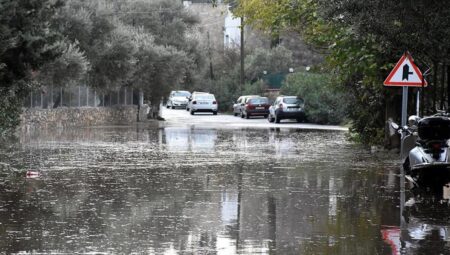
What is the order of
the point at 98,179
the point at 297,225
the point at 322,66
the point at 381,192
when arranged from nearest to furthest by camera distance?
the point at 297,225, the point at 381,192, the point at 98,179, the point at 322,66

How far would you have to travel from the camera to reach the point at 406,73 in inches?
643

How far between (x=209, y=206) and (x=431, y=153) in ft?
12.0

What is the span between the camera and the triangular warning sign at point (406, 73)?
16.2 meters

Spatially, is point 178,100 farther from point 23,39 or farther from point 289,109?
point 23,39

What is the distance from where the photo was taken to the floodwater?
8.87m

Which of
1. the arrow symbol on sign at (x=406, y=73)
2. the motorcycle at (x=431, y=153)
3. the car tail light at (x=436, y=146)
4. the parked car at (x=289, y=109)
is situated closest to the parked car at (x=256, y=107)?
the parked car at (x=289, y=109)

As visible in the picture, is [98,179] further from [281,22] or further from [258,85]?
[258,85]

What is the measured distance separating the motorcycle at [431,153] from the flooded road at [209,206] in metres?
0.56

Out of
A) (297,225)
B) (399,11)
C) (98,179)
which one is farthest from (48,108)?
(297,225)

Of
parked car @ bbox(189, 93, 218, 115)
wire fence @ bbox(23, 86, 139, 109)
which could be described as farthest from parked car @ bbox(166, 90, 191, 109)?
wire fence @ bbox(23, 86, 139, 109)

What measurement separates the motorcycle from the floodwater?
596mm

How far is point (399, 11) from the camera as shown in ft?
44.7

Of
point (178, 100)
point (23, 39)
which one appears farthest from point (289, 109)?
point (178, 100)

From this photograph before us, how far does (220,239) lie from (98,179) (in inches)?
245
